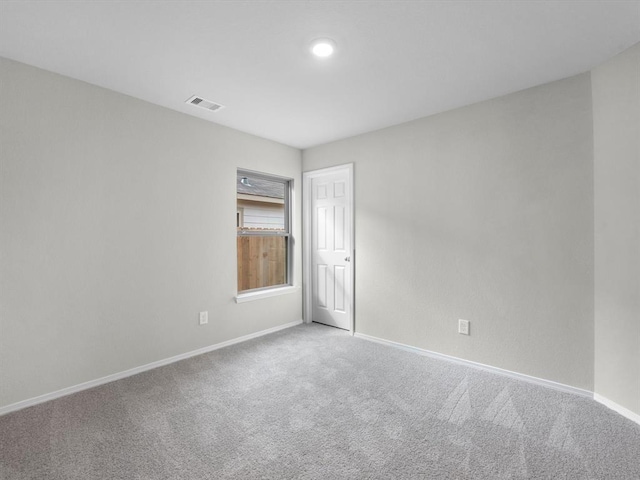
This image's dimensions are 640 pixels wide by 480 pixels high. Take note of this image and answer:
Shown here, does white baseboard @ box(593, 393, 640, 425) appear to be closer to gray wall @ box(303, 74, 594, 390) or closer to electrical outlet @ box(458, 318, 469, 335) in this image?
gray wall @ box(303, 74, 594, 390)

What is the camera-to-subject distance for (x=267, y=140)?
12.8ft

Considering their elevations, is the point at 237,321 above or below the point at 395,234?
below

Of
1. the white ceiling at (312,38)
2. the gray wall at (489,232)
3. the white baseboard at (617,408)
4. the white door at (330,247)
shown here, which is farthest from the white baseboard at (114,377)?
the white baseboard at (617,408)

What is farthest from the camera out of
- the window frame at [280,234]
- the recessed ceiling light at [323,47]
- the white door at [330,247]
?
the white door at [330,247]

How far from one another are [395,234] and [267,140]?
76.7 inches

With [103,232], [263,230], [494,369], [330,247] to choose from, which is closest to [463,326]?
[494,369]

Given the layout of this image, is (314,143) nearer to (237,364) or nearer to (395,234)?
(395,234)

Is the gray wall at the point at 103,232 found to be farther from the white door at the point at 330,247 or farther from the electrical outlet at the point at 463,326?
the electrical outlet at the point at 463,326

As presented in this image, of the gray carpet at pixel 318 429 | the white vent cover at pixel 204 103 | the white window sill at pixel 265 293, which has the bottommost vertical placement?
the gray carpet at pixel 318 429

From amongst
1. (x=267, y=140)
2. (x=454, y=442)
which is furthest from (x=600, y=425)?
(x=267, y=140)

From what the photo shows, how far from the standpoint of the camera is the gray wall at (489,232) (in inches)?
93.4

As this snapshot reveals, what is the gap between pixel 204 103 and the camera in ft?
9.43

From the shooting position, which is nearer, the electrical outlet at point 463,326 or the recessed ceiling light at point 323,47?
the recessed ceiling light at point 323,47

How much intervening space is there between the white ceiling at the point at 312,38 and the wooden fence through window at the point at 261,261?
5.49 feet
